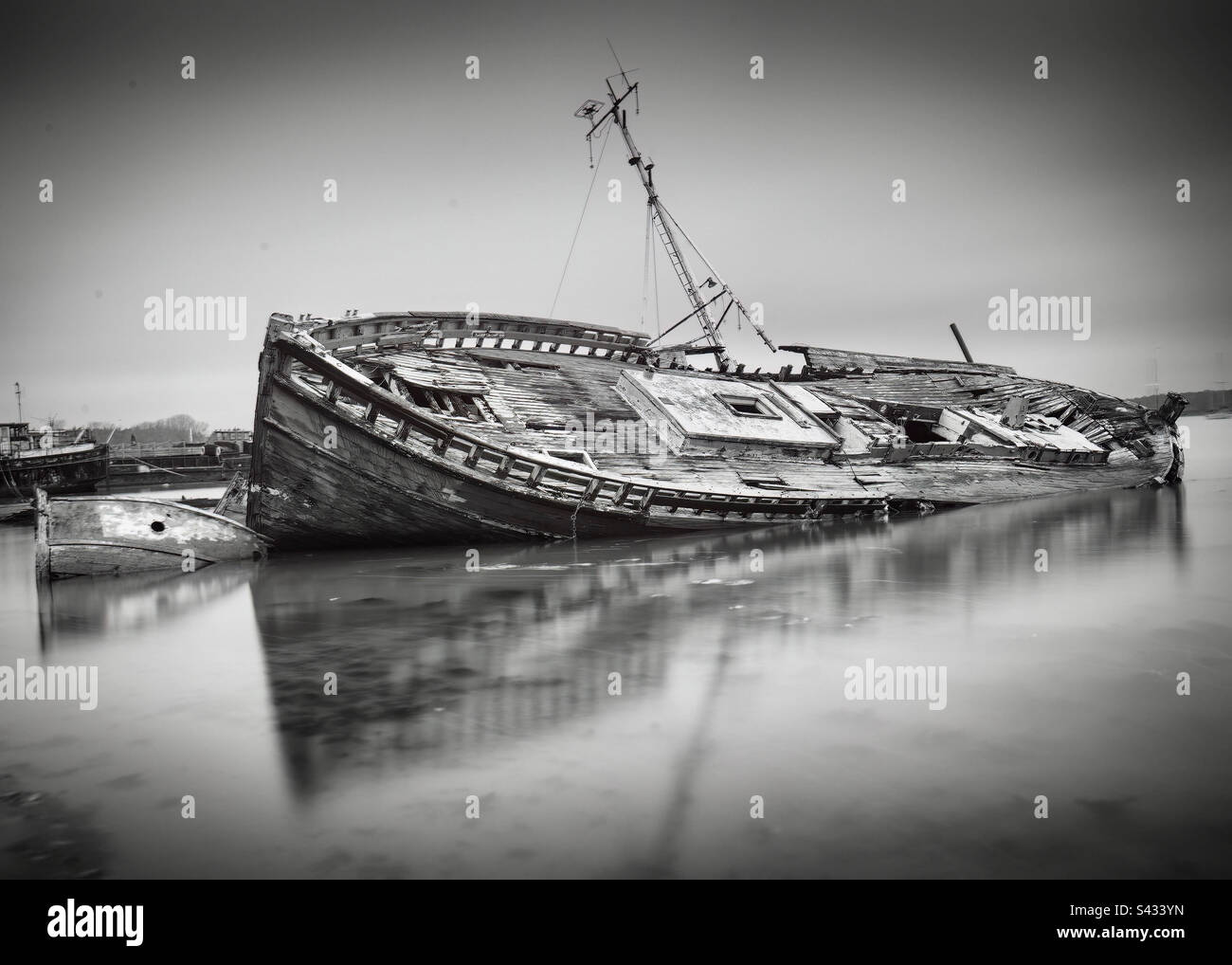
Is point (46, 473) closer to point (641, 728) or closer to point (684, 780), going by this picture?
point (641, 728)

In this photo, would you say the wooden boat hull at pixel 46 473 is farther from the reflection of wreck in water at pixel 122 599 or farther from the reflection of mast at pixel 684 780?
the reflection of mast at pixel 684 780

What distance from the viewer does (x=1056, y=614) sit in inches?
367

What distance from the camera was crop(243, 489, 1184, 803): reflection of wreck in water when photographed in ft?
19.2

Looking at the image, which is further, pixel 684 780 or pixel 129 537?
pixel 129 537

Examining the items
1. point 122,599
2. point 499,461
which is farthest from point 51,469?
point 499,461

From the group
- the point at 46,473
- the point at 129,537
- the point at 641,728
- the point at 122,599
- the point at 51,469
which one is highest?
the point at 51,469

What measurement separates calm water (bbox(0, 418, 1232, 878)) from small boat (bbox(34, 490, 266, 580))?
2.08m

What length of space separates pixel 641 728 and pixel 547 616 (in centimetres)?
397

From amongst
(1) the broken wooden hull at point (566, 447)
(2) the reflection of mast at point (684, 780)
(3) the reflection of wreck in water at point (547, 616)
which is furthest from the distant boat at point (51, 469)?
(2) the reflection of mast at point (684, 780)

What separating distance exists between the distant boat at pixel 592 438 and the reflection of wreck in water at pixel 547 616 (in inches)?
29.7

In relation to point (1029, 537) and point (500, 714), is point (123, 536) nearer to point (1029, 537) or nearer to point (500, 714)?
point (500, 714)

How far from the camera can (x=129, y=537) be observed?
13594 mm

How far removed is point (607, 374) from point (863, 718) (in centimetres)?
1522
